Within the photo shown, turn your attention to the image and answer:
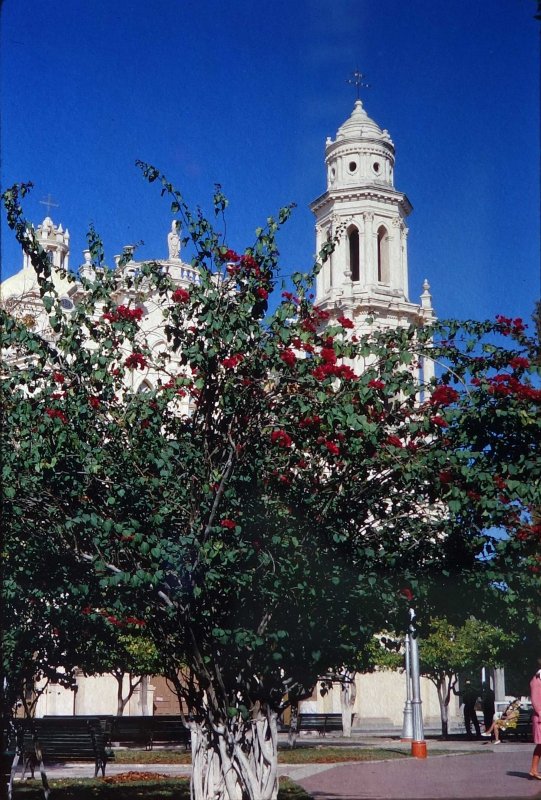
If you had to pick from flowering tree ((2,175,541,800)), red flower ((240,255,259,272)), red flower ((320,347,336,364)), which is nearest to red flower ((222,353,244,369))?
flowering tree ((2,175,541,800))

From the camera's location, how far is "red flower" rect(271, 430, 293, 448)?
912 centimetres

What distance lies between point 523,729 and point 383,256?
22201 mm

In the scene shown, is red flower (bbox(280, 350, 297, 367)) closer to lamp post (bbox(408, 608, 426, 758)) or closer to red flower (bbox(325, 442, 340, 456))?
red flower (bbox(325, 442, 340, 456))

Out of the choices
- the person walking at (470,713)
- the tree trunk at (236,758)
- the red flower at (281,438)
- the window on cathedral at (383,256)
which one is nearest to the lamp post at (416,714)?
the person walking at (470,713)

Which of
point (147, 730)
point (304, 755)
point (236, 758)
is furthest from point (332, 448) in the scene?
point (147, 730)

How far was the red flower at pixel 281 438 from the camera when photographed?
9.12 metres

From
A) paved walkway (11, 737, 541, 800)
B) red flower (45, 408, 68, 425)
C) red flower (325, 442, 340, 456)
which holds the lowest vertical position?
paved walkway (11, 737, 541, 800)

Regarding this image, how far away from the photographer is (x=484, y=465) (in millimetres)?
8852

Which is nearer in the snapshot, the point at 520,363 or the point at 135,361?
the point at 520,363

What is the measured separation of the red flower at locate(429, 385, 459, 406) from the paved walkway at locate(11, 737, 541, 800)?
4903 mm

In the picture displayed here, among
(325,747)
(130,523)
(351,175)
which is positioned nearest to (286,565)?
(130,523)

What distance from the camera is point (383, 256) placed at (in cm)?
4338

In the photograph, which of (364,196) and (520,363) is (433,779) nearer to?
(520,363)

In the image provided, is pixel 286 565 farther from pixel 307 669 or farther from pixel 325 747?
pixel 325 747
